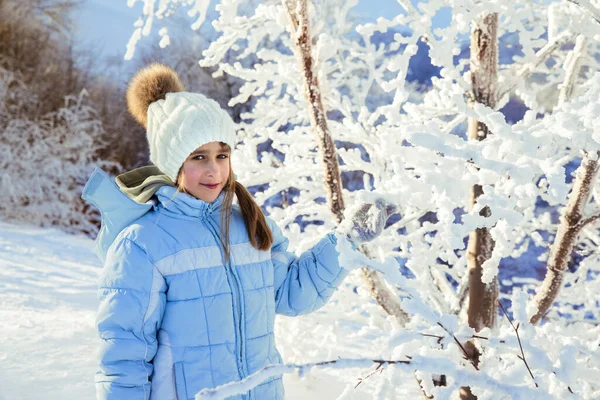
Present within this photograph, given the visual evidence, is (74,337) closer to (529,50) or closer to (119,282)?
(119,282)

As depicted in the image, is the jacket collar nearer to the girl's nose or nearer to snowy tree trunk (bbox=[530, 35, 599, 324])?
the girl's nose

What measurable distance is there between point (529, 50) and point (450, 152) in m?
1.14

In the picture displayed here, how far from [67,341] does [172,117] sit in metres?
1.98

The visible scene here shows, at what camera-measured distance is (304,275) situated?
1.63 metres

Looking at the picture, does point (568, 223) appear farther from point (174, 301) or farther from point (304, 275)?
point (174, 301)

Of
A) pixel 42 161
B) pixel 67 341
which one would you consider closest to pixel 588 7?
pixel 67 341

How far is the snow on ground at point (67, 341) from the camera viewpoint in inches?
93.5

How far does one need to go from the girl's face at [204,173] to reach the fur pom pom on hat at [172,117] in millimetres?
28

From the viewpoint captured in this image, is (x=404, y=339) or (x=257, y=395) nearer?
(x=404, y=339)

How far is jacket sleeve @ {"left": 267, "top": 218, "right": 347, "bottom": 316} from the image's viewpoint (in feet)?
5.20

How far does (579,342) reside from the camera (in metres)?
1.24

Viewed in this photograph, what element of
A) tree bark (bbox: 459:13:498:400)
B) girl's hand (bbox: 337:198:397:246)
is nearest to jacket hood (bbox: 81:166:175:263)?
girl's hand (bbox: 337:198:397:246)

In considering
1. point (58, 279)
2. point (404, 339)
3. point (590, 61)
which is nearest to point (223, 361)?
point (404, 339)

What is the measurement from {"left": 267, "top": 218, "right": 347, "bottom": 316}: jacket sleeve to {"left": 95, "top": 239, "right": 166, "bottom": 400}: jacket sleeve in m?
0.41
